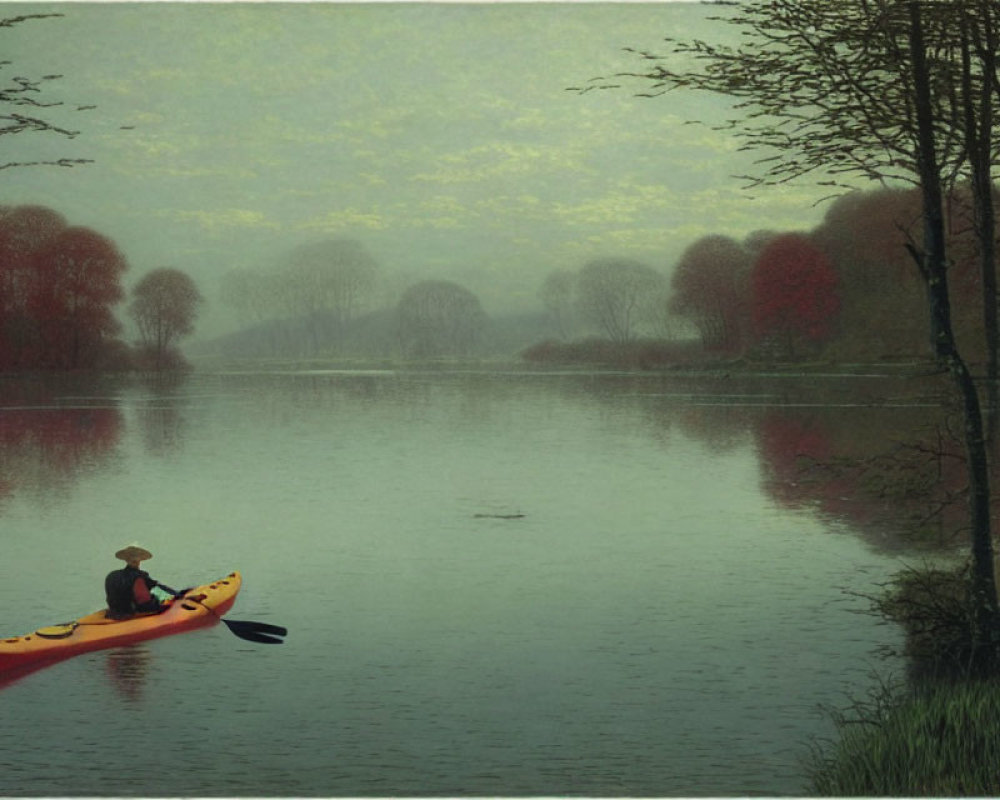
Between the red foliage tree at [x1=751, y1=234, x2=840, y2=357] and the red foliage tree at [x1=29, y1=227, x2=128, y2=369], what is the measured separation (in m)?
→ 8.33

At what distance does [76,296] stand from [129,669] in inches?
288

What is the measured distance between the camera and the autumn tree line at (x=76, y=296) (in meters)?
14.6

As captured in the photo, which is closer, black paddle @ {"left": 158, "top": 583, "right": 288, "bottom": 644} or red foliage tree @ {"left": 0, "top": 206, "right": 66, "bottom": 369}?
black paddle @ {"left": 158, "top": 583, "right": 288, "bottom": 644}

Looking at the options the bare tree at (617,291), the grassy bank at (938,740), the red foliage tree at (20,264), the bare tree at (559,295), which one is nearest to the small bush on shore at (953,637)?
the grassy bank at (938,740)

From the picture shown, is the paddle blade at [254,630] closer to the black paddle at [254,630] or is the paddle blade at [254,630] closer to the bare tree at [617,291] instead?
the black paddle at [254,630]

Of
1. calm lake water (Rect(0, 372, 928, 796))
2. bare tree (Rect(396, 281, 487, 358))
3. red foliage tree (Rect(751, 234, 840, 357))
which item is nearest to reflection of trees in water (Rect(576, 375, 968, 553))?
calm lake water (Rect(0, 372, 928, 796))

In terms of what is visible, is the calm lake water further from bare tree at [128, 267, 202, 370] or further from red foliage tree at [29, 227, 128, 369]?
bare tree at [128, 267, 202, 370]

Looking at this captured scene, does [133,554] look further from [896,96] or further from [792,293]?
[792,293]

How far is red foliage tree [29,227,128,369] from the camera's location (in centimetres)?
1473

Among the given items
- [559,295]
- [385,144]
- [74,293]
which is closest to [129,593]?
[74,293]

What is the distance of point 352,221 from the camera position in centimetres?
1584

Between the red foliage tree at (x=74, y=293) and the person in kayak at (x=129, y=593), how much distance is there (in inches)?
233

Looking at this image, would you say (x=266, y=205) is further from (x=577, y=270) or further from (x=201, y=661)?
(x=201, y=661)

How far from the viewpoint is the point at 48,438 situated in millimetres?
24047
